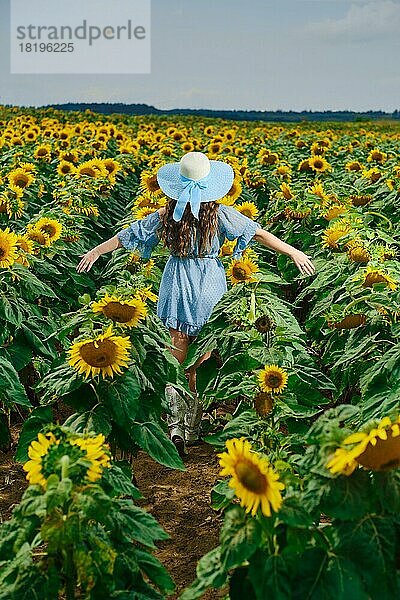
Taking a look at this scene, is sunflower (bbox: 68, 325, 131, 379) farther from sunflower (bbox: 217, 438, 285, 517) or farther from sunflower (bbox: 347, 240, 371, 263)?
sunflower (bbox: 347, 240, 371, 263)

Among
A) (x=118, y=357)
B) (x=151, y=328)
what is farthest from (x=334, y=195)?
(x=118, y=357)

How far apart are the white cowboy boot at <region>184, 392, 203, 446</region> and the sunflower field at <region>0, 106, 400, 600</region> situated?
0.23 metres

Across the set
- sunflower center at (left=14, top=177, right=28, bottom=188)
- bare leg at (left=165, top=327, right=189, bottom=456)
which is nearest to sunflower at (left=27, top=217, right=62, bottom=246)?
bare leg at (left=165, top=327, right=189, bottom=456)

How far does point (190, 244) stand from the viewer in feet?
15.1

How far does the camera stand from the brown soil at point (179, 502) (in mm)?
3734

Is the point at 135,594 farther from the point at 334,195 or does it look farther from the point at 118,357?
the point at 334,195

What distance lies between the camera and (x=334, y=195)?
24.6 ft

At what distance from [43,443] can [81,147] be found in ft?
35.6

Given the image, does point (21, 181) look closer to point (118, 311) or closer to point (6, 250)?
point (6, 250)

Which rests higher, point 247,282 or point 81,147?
point 81,147

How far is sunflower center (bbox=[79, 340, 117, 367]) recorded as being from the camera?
3.02 metres

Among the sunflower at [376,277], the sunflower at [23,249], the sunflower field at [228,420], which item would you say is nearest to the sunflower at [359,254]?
the sunflower field at [228,420]

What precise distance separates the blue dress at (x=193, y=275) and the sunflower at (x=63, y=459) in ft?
8.18

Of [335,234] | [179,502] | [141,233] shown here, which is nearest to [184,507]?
[179,502]
